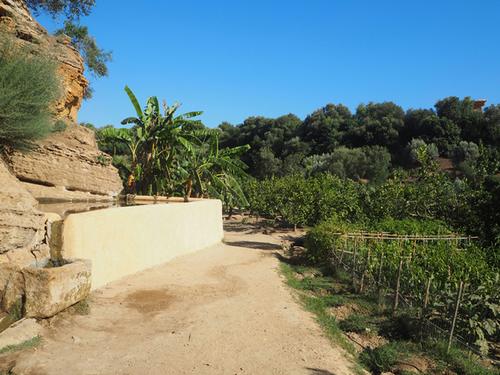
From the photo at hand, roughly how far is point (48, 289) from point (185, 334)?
6.34ft

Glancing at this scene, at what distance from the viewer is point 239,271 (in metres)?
10.8

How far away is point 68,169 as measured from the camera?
11.5 m

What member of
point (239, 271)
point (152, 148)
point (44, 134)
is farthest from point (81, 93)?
point (239, 271)

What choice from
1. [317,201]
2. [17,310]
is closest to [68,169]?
[17,310]

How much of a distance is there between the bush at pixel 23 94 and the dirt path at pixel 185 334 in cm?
388

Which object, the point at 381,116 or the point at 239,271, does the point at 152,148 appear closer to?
the point at 239,271

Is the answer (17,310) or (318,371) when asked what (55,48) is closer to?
(17,310)

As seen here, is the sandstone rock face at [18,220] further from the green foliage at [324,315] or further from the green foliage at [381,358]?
the green foliage at [381,358]

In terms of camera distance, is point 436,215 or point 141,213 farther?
point 436,215

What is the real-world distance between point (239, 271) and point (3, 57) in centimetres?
727

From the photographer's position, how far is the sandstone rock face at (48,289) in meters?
5.39

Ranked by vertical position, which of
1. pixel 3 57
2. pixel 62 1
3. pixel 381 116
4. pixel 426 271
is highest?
pixel 381 116

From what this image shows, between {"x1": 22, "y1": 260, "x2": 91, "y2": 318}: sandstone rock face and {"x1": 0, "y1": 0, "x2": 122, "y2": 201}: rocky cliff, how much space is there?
4700 millimetres

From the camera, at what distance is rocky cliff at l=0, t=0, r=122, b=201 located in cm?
1052
